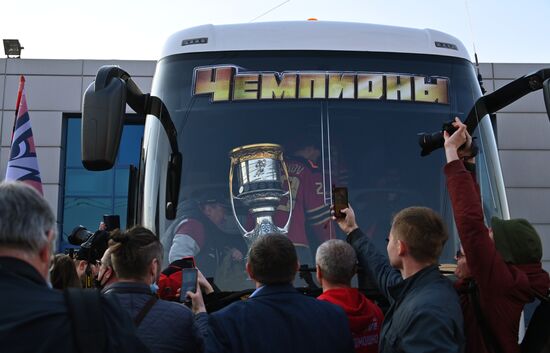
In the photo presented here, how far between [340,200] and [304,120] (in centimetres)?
62

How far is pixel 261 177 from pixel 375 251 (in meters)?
0.88

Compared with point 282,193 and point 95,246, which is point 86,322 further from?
point 282,193

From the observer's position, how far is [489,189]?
449cm

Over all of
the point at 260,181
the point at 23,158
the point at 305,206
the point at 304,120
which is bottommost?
the point at 305,206

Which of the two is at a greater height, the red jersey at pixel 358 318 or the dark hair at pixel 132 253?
the dark hair at pixel 132 253

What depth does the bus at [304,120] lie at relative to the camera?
4102 mm

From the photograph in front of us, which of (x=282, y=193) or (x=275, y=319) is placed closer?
(x=275, y=319)

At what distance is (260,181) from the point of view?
4230 millimetres

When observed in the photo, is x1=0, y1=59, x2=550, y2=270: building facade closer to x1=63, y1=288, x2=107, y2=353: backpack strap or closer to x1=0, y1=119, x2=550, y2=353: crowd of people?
x1=0, y1=119, x2=550, y2=353: crowd of people

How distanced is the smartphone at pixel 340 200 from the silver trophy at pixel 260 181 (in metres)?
0.28

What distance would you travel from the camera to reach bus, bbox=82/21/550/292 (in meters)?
4.10

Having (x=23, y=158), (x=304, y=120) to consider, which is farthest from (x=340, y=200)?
(x=23, y=158)

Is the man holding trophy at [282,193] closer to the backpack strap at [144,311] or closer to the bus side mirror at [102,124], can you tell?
the bus side mirror at [102,124]

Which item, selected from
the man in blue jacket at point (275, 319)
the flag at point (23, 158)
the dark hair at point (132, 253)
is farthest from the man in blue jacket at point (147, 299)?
the flag at point (23, 158)
